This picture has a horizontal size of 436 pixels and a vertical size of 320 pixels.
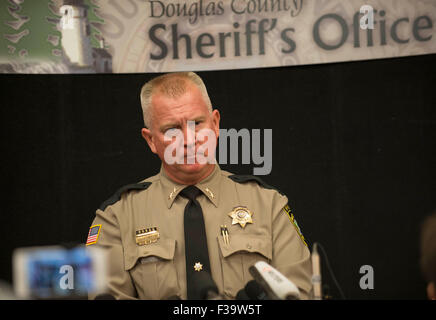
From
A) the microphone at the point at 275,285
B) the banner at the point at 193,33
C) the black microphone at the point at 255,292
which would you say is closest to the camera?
the microphone at the point at 275,285

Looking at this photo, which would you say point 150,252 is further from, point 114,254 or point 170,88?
point 170,88

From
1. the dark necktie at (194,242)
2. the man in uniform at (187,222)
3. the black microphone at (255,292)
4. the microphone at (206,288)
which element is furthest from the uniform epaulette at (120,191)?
the black microphone at (255,292)

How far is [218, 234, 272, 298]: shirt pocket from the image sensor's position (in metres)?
2.85

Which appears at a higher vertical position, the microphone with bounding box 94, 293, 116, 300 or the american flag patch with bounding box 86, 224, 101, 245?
the american flag patch with bounding box 86, 224, 101, 245

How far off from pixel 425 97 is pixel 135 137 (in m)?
1.97

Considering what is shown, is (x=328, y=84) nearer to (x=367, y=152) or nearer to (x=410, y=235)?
(x=367, y=152)

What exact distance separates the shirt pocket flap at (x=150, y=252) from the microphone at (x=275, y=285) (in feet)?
2.38

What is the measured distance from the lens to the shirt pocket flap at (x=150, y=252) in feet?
9.32

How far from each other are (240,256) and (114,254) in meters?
0.67

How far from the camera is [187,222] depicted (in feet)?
9.57

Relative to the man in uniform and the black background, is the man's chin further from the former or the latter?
the black background

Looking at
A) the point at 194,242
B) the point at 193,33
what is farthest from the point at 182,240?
the point at 193,33

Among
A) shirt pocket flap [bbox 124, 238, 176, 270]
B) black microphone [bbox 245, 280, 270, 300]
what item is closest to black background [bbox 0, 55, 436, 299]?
shirt pocket flap [bbox 124, 238, 176, 270]

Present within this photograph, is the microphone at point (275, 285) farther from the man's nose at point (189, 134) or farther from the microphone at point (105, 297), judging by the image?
the man's nose at point (189, 134)
